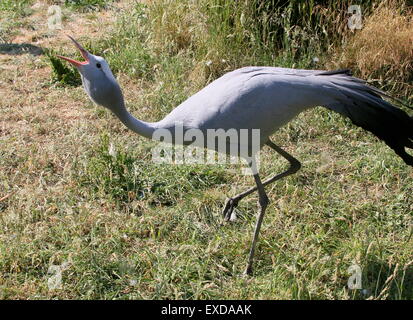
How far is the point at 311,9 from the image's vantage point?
→ 5836 mm

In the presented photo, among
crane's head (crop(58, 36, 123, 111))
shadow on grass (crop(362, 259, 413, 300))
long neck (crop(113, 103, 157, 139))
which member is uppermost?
crane's head (crop(58, 36, 123, 111))

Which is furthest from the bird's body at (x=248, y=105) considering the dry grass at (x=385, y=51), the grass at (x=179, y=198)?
the dry grass at (x=385, y=51)

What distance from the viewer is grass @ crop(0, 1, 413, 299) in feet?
12.2

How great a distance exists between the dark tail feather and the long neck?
1.18 m

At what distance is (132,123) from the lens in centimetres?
372

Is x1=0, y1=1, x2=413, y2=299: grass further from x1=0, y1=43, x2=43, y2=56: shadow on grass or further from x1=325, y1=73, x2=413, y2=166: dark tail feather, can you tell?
x1=325, y1=73, x2=413, y2=166: dark tail feather

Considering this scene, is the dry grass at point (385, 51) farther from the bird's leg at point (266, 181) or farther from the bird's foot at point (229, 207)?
the bird's foot at point (229, 207)

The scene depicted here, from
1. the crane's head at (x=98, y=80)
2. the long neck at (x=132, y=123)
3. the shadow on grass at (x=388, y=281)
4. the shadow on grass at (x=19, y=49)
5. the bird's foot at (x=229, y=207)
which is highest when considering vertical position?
the crane's head at (x=98, y=80)

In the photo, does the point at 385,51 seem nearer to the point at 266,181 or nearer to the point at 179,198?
the point at 266,181

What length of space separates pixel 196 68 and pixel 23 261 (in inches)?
116

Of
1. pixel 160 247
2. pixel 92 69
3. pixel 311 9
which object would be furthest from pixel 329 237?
pixel 311 9

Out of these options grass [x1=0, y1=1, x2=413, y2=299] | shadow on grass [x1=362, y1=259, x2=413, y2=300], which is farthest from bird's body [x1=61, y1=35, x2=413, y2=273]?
shadow on grass [x1=362, y1=259, x2=413, y2=300]

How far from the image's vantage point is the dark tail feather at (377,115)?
3814 mm

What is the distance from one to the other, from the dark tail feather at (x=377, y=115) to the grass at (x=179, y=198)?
2.17 feet
